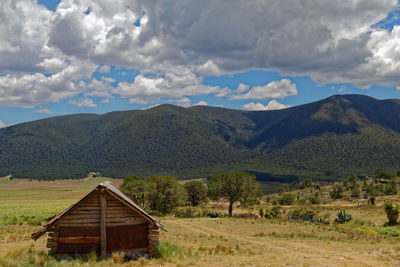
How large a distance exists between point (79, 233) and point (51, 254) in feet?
5.50

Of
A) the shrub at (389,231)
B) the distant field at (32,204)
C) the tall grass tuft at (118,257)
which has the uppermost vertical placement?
the tall grass tuft at (118,257)

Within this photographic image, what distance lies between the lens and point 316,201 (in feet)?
235

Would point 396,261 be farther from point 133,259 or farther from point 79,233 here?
point 79,233

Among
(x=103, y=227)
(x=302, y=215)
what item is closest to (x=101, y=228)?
(x=103, y=227)

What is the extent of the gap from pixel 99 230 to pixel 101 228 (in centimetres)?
31

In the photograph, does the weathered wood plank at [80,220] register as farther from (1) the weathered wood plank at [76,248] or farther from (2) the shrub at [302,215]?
(2) the shrub at [302,215]

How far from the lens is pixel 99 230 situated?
55.4 ft

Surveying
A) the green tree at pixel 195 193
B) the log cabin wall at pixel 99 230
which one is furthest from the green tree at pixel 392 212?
the green tree at pixel 195 193

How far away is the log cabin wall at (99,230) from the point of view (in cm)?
1659

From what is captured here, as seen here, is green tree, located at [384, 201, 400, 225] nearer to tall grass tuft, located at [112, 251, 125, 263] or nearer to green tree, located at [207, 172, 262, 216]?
green tree, located at [207, 172, 262, 216]

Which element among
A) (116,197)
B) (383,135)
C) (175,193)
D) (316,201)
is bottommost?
(316,201)

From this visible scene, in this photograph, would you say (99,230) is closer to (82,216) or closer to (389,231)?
(82,216)

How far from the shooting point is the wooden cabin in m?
16.6

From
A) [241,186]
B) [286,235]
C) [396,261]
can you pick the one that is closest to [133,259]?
[396,261]
